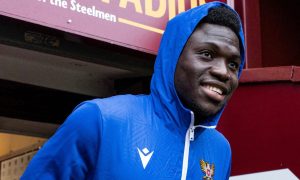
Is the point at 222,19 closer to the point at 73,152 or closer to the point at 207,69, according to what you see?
the point at 207,69

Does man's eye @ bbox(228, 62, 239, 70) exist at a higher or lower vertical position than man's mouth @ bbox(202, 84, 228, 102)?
higher

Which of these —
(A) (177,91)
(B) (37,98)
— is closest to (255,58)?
(B) (37,98)

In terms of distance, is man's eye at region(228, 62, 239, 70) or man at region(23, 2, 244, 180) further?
man's eye at region(228, 62, 239, 70)

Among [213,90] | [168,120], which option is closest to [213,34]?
[213,90]

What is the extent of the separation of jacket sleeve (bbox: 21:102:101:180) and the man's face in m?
0.40

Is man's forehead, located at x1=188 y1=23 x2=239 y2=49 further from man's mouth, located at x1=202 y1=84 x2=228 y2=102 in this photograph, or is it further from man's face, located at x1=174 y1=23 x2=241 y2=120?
man's mouth, located at x1=202 y1=84 x2=228 y2=102

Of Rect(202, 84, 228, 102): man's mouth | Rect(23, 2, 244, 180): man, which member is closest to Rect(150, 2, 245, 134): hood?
Rect(23, 2, 244, 180): man

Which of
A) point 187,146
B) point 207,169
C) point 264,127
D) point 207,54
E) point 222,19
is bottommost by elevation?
point 264,127

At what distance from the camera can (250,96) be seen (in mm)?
3695

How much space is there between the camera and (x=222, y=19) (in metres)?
2.58

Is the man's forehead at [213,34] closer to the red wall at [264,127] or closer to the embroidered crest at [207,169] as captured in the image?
the embroidered crest at [207,169]

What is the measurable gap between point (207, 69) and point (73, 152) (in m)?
0.64

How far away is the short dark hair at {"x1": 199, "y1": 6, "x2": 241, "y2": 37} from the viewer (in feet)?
8.43

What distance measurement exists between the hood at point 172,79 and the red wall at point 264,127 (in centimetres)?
106
